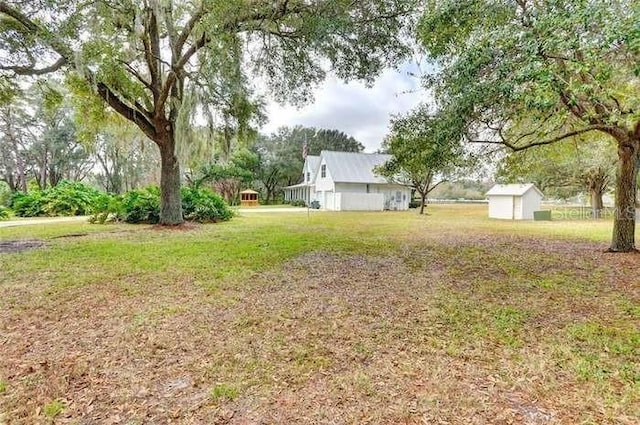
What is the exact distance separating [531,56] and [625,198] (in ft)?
19.1

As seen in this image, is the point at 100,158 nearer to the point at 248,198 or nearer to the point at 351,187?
the point at 248,198

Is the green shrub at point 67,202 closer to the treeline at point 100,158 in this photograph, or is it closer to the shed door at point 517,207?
the treeline at point 100,158

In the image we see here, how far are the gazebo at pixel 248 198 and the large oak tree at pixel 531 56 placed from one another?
29.4m

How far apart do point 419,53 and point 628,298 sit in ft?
18.0

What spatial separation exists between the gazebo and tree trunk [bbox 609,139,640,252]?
96.2ft

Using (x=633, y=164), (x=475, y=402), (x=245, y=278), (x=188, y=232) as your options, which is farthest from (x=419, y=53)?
(x=188, y=232)

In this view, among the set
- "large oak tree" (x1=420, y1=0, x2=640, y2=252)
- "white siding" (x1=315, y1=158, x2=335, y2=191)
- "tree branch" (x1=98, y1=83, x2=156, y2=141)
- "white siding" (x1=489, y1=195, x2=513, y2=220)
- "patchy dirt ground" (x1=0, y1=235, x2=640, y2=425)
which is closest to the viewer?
"patchy dirt ground" (x1=0, y1=235, x2=640, y2=425)

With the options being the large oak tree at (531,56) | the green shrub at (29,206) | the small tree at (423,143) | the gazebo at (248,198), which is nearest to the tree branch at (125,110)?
the small tree at (423,143)

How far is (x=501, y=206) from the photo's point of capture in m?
19.7

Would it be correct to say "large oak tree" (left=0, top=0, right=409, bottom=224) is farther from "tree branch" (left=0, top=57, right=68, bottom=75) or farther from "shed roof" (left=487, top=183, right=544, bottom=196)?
"shed roof" (left=487, top=183, right=544, bottom=196)

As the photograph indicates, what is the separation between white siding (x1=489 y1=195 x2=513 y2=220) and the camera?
63.1ft

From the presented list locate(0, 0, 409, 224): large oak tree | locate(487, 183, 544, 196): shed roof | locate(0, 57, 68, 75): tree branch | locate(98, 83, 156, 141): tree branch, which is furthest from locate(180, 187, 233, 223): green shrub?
locate(487, 183, 544, 196): shed roof

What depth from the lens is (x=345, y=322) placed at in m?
3.87

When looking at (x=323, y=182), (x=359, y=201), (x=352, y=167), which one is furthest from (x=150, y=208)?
(x=352, y=167)
